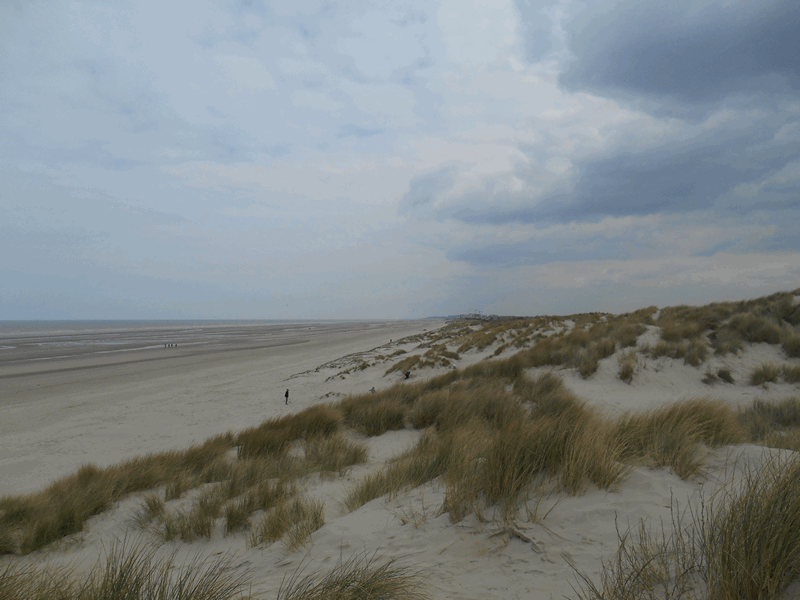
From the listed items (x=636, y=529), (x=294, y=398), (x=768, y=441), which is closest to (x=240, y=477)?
(x=636, y=529)

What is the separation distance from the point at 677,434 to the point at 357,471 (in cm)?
393

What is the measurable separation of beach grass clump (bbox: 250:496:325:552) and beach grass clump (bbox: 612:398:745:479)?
3.04 metres

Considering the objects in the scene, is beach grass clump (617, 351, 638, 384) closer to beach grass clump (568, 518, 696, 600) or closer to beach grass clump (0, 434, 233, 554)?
beach grass clump (568, 518, 696, 600)

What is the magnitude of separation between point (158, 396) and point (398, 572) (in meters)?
14.8

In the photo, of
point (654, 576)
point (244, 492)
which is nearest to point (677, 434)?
point (654, 576)

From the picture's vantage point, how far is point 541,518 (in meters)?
2.66

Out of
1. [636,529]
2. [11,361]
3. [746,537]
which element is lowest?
[11,361]

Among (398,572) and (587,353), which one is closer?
(398,572)

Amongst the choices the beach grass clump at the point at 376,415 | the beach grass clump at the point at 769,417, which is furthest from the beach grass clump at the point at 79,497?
the beach grass clump at the point at 769,417

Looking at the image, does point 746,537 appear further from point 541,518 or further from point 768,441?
point 768,441

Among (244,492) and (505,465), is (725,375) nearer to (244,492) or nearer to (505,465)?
(505,465)

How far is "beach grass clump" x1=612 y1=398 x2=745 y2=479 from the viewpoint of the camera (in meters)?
3.25

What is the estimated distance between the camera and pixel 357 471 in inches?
198

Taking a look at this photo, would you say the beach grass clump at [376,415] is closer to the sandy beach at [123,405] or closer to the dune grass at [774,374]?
the sandy beach at [123,405]
